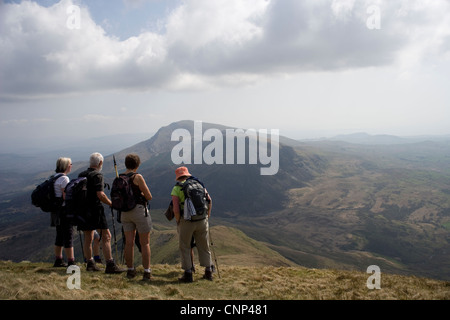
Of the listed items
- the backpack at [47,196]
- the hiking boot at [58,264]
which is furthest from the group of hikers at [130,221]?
the hiking boot at [58,264]

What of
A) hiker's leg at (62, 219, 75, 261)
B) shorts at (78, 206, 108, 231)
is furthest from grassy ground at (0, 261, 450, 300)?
shorts at (78, 206, 108, 231)

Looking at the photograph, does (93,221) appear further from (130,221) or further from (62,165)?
(62,165)

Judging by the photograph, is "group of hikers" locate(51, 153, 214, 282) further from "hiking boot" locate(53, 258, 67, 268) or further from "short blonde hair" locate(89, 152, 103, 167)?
"hiking boot" locate(53, 258, 67, 268)

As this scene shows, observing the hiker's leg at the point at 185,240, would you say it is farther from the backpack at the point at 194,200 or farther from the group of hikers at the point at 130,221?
the backpack at the point at 194,200

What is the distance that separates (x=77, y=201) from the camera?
33.3 ft

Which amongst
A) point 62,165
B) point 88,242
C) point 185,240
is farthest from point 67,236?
point 185,240

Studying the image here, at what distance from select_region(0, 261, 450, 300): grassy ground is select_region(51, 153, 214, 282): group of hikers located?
2.59 feet

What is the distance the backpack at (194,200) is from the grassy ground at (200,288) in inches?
102

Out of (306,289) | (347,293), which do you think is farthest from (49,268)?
(347,293)

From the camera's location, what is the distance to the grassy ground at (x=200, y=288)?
805cm
